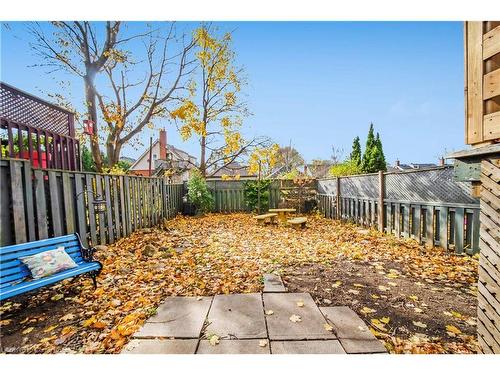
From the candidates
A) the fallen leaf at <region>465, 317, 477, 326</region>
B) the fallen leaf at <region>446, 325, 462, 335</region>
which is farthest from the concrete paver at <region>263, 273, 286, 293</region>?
the fallen leaf at <region>465, 317, 477, 326</region>

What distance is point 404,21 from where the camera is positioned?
8.27 ft

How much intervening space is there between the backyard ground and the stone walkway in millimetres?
199

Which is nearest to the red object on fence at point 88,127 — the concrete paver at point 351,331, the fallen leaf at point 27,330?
the fallen leaf at point 27,330

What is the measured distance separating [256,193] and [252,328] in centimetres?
1070

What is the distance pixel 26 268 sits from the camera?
311 cm

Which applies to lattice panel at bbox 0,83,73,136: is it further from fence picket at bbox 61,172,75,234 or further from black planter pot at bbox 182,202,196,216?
black planter pot at bbox 182,202,196,216

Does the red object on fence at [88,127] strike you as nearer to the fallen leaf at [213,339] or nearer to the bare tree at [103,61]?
the bare tree at [103,61]

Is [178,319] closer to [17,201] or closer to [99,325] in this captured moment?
[99,325]

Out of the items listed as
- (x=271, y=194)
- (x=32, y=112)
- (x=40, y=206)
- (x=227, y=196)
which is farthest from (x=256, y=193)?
(x=40, y=206)

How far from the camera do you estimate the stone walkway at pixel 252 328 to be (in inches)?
86.0

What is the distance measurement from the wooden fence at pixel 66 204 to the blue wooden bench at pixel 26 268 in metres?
0.48
